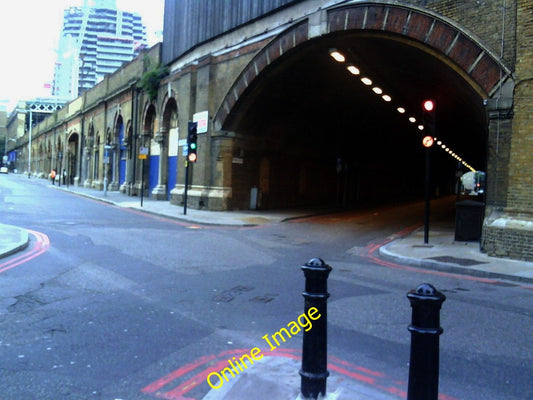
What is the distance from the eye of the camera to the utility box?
1360cm

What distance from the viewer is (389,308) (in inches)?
254

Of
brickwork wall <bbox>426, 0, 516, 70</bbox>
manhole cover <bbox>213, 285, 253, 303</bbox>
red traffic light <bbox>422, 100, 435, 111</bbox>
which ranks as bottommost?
manhole cover <bbox>213, 285, 253, 303</bbox>

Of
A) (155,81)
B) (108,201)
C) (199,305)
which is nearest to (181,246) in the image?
(199,305)

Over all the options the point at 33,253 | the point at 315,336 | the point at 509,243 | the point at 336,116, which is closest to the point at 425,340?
the point at 315,336

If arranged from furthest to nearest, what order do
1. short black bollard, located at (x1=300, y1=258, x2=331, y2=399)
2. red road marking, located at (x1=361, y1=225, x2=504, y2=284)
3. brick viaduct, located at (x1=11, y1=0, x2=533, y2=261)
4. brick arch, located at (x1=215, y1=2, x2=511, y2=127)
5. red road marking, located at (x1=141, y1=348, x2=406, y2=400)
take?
1. brick arch, located at (x1=215, y1=2, x2=511, y2=127)
2. brick viaduct, located at (x1=11, y1=0, x2=533, y2=261)
3. red road marking, located at (x1=361, y1=225, x2=504, y2=284)
4. red road marking, located at (x1=141, y1=348, x2=406, y2=400)
5. short black bollard, located at (x1=300, y1=258, x2=331, y2=399)

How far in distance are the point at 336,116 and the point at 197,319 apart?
23.8 metres

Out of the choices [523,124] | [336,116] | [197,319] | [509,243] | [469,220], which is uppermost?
[336,116]

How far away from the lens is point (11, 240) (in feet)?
35.9

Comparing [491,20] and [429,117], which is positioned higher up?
[491,20]

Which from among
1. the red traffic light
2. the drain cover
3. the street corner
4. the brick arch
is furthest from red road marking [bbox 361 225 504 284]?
the street corner

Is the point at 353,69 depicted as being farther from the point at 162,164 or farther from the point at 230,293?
the point at 162,164

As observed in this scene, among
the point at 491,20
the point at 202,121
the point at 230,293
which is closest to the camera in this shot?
the point at 230,293

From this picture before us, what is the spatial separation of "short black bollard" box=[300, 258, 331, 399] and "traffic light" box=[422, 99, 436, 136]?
1100 centimetres

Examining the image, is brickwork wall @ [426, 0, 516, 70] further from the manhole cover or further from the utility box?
the manhole cover
